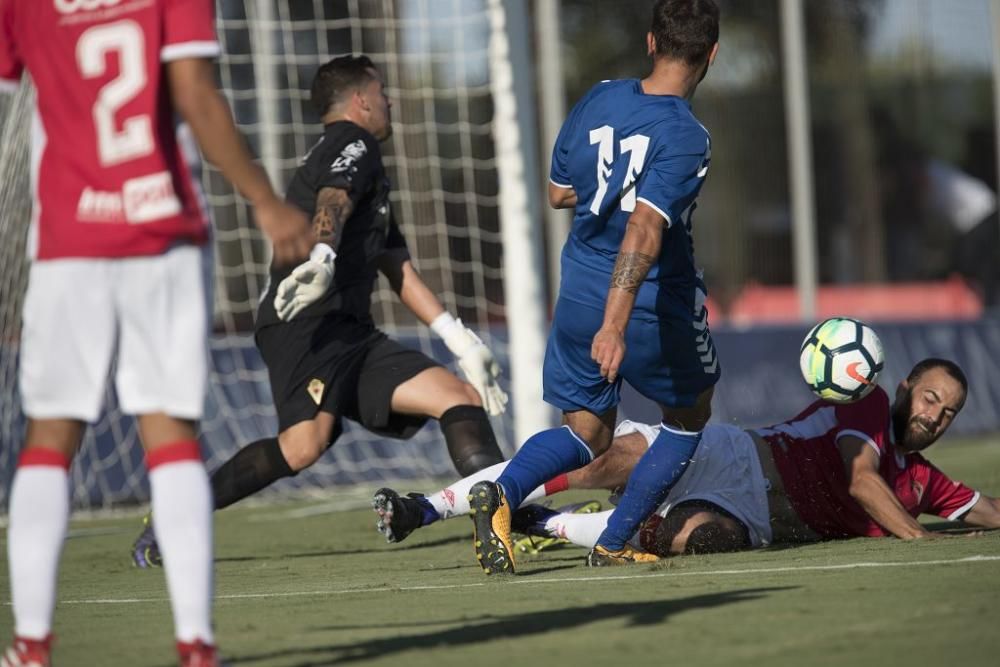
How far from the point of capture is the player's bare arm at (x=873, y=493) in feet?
21.1

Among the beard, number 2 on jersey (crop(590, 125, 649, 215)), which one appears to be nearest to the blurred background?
the beard

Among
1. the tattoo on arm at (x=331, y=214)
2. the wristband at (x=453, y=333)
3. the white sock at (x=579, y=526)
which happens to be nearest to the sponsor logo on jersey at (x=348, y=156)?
the tattoo on arm at (x=331, y=214)

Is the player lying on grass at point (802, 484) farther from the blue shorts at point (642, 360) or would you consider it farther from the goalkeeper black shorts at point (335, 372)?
the goalkeeper black shorts at point (335, 372)

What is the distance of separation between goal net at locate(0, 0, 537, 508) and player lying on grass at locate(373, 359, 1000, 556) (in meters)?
4.83

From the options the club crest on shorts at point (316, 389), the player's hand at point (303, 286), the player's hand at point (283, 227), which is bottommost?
the club crest on shorts at point (316, 389)

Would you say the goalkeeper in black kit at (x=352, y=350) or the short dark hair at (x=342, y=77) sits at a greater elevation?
the short dark hair at (x=342, y=77)

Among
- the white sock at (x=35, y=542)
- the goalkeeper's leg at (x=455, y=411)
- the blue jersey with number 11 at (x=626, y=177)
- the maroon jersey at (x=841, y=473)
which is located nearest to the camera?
the white sock at (x=35, y=542)

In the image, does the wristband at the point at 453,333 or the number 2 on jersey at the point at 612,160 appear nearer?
the number 2 on jersey at the point at 612,160

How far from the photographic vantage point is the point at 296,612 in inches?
209

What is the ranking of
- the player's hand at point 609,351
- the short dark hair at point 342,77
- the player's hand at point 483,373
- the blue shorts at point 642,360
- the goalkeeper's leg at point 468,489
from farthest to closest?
the short dark hair at point 342,77 → the player's hand at point 483,373 → the goalkeeper's leg at point 468,489 → the blue shorts at point 642,360 → the player's hand at point 609,351

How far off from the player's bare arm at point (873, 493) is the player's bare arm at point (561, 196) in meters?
1.48

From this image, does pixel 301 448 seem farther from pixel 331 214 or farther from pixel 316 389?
pixel 331 214

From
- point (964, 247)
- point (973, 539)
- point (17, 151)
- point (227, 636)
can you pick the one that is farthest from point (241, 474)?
point (964, 247)

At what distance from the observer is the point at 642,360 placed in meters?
6.04
